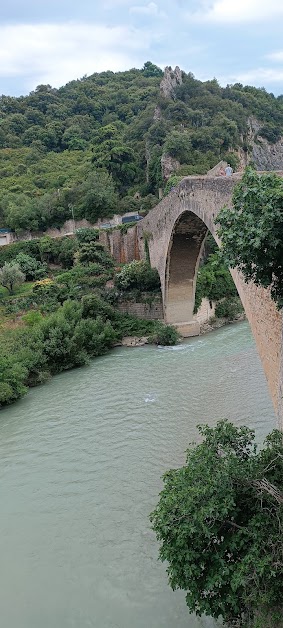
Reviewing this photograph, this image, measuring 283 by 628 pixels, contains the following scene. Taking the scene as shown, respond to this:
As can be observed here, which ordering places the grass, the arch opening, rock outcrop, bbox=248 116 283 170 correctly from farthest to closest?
rock outcrop, bbox=248 116 283 170 < the grass < the arch opening

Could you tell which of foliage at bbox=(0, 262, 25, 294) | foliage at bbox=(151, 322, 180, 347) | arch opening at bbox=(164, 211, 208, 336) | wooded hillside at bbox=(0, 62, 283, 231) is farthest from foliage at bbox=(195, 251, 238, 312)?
wooded hillside at bbox=(0, 62, 283, 231)

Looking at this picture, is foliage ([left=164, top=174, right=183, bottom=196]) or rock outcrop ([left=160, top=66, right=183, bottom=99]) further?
rock outcrop ([left=160, top=66, right=183, bottom=99])

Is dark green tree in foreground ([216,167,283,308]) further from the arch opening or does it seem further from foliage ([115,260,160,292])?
foliage ([115,260,160,292])

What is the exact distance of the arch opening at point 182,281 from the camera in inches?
689

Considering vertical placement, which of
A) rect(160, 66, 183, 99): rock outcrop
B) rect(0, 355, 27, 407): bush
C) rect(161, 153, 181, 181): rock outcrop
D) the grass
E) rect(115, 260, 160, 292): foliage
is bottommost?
rect(0, 355, 27, 407): bush

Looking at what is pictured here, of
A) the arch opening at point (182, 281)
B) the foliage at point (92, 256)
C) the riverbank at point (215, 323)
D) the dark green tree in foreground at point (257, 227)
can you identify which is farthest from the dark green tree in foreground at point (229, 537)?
the foliage at point (92, 256)

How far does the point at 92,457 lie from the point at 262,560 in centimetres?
621

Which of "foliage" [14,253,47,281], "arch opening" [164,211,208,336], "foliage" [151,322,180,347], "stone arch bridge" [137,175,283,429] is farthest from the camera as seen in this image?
"foliage" [14,253,47,281]

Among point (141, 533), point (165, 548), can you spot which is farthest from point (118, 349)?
point (165, 548)

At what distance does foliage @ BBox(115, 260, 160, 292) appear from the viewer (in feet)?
66.0

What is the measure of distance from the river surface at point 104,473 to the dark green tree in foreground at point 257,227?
392 cm

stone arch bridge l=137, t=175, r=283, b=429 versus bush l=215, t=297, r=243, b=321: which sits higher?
stone arch bridge l=137, t=175, r=283, b=429

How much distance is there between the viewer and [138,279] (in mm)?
20234

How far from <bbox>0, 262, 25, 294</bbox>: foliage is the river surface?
22.3ft
